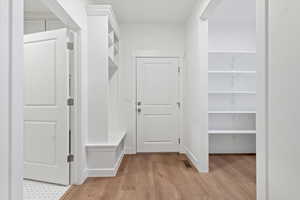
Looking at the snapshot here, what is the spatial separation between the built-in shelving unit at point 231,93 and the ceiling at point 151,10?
3.38 ft

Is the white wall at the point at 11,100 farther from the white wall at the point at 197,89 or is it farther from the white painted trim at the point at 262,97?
the white wall at the point at 197,89

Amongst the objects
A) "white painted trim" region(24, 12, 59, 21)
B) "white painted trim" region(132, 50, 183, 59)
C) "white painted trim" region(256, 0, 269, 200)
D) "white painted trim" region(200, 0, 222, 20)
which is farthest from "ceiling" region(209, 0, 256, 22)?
"white painted trim" region(24, 12, 59, 21)

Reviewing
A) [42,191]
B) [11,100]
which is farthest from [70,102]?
[11,100]

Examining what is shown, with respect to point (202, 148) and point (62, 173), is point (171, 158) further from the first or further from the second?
point (62, 173)

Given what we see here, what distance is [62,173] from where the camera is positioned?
8.59 ft

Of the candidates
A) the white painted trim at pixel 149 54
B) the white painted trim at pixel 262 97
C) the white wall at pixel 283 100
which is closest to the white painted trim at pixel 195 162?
the white painted trim at pixel 262 97

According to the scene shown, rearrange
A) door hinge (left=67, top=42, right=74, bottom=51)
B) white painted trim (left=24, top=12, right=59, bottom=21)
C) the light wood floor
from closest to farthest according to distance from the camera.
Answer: the light wood floor < door hinge (left=67, top=42, right=74, bottom=51) < white painted trim (left=24, top=12, right=59, bottom=21)

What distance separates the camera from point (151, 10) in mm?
3699

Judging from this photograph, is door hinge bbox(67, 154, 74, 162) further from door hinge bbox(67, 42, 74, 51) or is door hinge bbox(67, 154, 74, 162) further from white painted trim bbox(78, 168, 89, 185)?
door hinge bbox(67, 42, 74, 51)

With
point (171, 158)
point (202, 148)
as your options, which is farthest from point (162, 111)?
point (202, 148)

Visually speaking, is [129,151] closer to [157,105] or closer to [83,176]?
[157,105]

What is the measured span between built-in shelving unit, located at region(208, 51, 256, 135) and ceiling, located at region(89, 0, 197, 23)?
1029 mm

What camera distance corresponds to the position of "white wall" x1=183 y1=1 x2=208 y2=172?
10.1 feet

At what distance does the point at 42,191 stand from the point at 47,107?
3.31 feet
